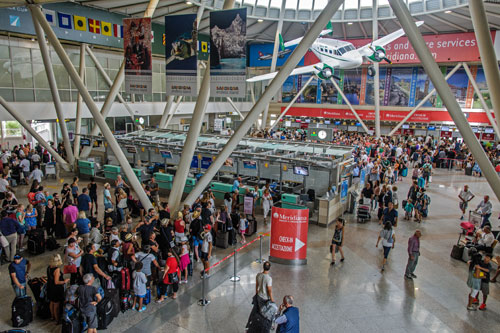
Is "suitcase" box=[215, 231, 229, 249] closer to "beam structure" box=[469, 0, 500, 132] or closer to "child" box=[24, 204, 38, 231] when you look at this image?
"child" box=[24, 204, 38, 231]

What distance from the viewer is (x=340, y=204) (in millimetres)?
13664

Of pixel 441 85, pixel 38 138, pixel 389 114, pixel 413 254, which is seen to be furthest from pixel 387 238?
pixel 389 114

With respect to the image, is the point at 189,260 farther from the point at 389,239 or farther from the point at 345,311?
the point at 389,239

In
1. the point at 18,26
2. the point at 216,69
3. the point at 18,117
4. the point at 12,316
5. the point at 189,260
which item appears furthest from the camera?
the point at 18,26

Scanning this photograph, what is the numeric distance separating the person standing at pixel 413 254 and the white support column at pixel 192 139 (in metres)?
6.87

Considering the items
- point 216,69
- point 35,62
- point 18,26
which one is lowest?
point 216,69

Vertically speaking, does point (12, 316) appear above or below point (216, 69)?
below

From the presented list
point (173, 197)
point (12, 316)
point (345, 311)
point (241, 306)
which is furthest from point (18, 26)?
point (345, 311)

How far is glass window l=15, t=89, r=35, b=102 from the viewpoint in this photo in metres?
22.0

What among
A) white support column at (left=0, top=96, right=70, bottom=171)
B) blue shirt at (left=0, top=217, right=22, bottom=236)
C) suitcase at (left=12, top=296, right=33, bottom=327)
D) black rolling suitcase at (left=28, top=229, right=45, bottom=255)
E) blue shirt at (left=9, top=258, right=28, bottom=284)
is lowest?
suitcase at (left=12, top=296, right=33, bottom=327)

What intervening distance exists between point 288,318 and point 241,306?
2.34 metres

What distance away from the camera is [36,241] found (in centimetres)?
961

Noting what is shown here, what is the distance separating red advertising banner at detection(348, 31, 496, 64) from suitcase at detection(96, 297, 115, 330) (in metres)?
32.2

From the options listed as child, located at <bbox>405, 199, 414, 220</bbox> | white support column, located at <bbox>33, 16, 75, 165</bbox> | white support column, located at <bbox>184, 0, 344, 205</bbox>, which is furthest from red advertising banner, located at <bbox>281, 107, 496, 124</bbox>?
white support column, located at <bbox>184, 0, 344, 205</bbox>
